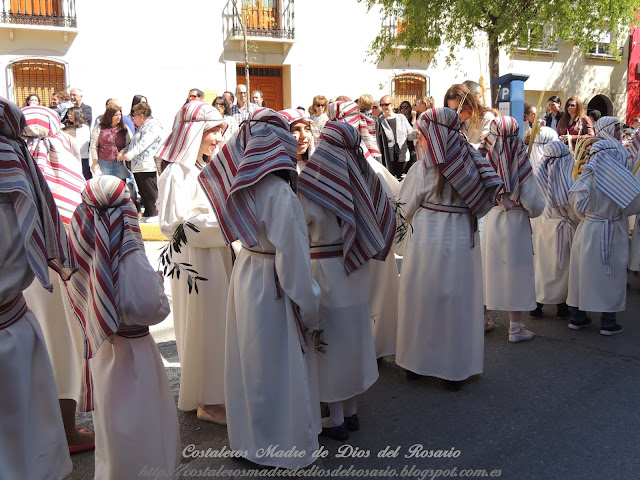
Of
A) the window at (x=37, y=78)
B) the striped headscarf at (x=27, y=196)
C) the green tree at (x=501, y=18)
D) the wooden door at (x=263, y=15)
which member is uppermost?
the wooden door at (x=263, y=15)

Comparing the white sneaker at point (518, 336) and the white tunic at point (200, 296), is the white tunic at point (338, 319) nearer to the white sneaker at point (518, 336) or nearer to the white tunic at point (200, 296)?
the white tunic at point (200, 296)

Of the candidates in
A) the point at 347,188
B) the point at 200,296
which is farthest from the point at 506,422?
the point at 200,296

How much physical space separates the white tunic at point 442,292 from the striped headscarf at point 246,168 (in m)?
1.54

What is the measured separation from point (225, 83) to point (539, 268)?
14625 mm

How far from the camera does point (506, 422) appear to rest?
4211mm

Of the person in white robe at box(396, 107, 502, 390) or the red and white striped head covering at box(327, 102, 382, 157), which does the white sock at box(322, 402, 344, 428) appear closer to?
the person in white robe at box(396, 107, 502, 390)

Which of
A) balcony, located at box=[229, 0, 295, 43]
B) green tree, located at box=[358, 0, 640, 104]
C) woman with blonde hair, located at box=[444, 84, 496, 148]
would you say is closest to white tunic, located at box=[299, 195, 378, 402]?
woman with blonde hair, located at box=[444, 84, 496, 148]

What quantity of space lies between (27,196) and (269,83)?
61.2 feet

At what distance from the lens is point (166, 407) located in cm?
322

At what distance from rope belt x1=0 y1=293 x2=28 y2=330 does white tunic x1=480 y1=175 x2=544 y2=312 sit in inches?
161

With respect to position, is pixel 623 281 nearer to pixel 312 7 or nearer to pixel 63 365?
pixel 63 365

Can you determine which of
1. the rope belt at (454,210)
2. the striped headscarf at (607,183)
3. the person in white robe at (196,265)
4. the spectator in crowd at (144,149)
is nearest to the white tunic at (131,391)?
the person in white robe at (196,265)

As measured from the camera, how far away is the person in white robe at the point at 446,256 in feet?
15.1

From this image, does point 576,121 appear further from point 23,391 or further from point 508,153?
point 23,391
